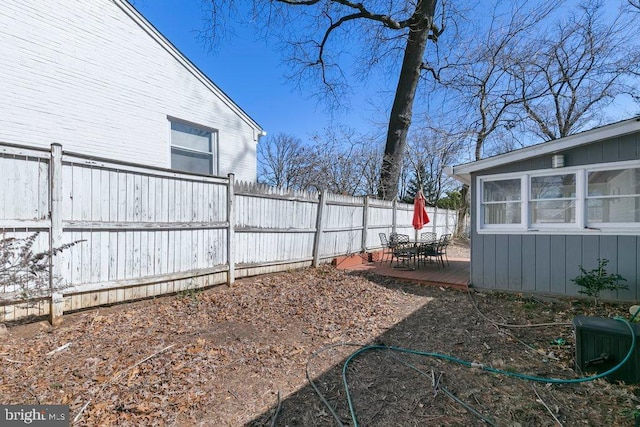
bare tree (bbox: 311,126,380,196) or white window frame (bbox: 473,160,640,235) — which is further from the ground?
bare tree (bbox: 311,126,380,196)

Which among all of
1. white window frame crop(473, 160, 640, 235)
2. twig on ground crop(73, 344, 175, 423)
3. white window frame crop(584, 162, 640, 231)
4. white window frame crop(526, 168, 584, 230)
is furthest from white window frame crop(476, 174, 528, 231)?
twig on ground crop(73, 344, 175, 423)

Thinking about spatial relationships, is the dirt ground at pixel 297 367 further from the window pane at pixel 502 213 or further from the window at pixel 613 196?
the window pane at pixel 502 213

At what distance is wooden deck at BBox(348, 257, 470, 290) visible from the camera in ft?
22.0

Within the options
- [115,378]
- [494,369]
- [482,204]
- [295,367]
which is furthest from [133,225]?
[482,204]

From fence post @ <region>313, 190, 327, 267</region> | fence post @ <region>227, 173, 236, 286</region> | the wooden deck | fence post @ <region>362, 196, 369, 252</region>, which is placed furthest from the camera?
fence post @ <region>362, 196, 369, 252</region>

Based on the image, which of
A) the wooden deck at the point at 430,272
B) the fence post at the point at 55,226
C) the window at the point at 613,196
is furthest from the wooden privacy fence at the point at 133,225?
the window at the point at 613,196

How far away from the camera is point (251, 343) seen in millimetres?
3641

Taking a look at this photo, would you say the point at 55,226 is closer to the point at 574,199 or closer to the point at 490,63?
the point at 574,199

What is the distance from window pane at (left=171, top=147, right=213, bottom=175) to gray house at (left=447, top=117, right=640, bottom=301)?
6.51 m

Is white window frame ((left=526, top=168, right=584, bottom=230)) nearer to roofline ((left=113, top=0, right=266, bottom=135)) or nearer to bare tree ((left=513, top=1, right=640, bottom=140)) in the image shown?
roofline ((left=113, top=0, right=266, bottom=135))

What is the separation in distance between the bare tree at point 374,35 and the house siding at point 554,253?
5.68 metres

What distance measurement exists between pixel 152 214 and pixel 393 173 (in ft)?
28.8

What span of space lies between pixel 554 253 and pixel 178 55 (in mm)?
9615

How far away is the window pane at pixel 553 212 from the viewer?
5.46 meters
